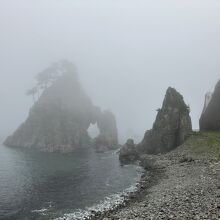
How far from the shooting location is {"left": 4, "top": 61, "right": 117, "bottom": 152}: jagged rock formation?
154 m

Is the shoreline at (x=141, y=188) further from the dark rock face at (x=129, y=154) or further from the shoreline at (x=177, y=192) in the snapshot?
the dark rock face at (x=129, y=154)

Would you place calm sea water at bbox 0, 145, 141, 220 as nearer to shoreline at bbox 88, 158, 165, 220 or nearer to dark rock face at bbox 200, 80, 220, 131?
shoreline at bbox 88, 158, 165, 220

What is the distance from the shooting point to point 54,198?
64625 millimetres

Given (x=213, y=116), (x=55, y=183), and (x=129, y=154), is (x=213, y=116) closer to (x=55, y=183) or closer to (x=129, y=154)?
(x=129, y=154)

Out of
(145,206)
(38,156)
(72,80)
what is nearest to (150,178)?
(145,206)

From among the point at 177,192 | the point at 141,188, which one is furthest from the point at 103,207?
the point at 141,188

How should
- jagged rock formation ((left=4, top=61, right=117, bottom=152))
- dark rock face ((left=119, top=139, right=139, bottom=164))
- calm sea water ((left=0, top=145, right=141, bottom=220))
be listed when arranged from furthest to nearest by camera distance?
A: jagged rock formation ((left=4, top=61, right=117, bottom=152)), dark rock face ((left=119, top=139, right=139, bottom=164)), calm sea water ((left=0, top=145, right=141, bottom=220))

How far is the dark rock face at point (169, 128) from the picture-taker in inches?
4597

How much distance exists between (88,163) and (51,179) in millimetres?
26263

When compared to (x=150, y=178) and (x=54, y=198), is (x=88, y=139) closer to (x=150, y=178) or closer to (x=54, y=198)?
(x=150, y=178)

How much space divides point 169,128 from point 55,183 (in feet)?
175

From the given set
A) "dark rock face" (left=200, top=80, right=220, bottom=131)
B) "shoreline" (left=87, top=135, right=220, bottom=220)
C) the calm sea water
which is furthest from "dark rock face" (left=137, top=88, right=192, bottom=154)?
"shoreline" (left=87, top=135, right=220, bottom=220)

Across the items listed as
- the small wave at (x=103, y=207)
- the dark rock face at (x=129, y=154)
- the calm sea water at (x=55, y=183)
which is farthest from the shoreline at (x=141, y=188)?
the dark rock face at (x=129, y=154)

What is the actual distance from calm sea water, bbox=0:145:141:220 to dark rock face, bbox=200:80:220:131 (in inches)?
1385
